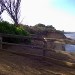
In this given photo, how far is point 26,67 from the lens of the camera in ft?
26.8

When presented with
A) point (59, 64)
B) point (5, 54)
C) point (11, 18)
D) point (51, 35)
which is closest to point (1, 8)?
point (11, 18)

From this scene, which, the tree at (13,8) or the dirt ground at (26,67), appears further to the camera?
the tree at (13,8)

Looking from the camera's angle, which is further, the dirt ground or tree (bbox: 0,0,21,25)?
tree (bbox: 0,0,21,25)

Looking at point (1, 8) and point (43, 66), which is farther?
point (1, 8)

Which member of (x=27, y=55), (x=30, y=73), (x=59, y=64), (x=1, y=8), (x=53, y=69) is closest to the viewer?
(x=30, y=73)

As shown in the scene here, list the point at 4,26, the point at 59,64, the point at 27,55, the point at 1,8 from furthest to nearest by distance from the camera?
the point at 1,8
the point at 4,26
the point at 27,55
the point at 59,64

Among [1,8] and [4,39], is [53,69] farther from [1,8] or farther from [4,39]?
[1,8]

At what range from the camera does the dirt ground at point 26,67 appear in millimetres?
7594

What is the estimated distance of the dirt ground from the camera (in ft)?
24.9

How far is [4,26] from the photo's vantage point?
13.3 m

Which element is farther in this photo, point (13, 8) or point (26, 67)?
point (13, 8)

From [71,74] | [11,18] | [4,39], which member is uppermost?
[11,18]

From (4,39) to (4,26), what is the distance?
1.10 metres

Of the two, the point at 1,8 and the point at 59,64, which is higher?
the point at 1,8
